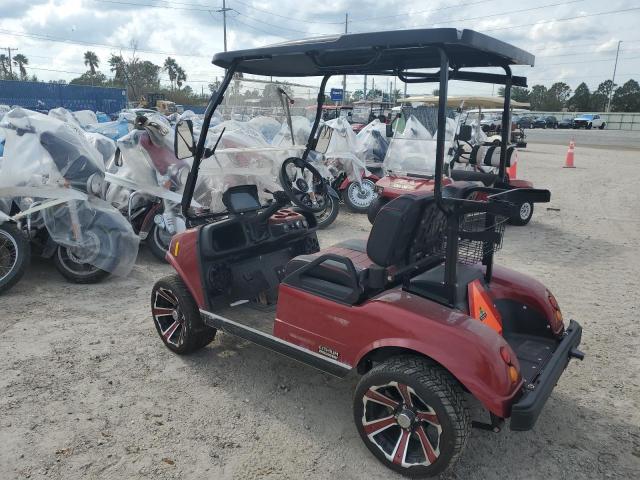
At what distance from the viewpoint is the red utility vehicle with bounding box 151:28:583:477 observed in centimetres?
242

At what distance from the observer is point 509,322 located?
3.19m

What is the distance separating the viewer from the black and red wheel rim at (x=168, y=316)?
3729mm

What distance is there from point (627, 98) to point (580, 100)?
5497 millimetres

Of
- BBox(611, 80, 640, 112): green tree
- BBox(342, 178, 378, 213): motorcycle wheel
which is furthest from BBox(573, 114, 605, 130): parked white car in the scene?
BBox(342, 178, 378, 213): motorcycle wheel

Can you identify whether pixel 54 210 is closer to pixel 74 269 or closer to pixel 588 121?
pixel 74 269

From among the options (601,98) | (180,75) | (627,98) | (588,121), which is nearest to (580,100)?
(601,98)

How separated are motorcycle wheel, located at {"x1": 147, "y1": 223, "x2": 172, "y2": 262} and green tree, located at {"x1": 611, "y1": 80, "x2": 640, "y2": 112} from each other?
204 ft

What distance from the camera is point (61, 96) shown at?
27141 mm

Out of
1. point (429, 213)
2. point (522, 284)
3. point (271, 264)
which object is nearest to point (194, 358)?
point (271, 264)

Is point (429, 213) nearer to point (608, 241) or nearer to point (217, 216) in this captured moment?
point (217, 216)

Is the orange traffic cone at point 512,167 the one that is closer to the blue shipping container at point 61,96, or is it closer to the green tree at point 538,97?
the blue shipping container at point 61,96

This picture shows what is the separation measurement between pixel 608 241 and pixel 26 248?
7521mm

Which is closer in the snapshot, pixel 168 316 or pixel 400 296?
pixel 400 296

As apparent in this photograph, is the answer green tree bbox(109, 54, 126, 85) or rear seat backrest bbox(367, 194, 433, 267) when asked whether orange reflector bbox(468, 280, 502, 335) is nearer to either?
rear seat backrest bbox(367, 194, 433, 267)
